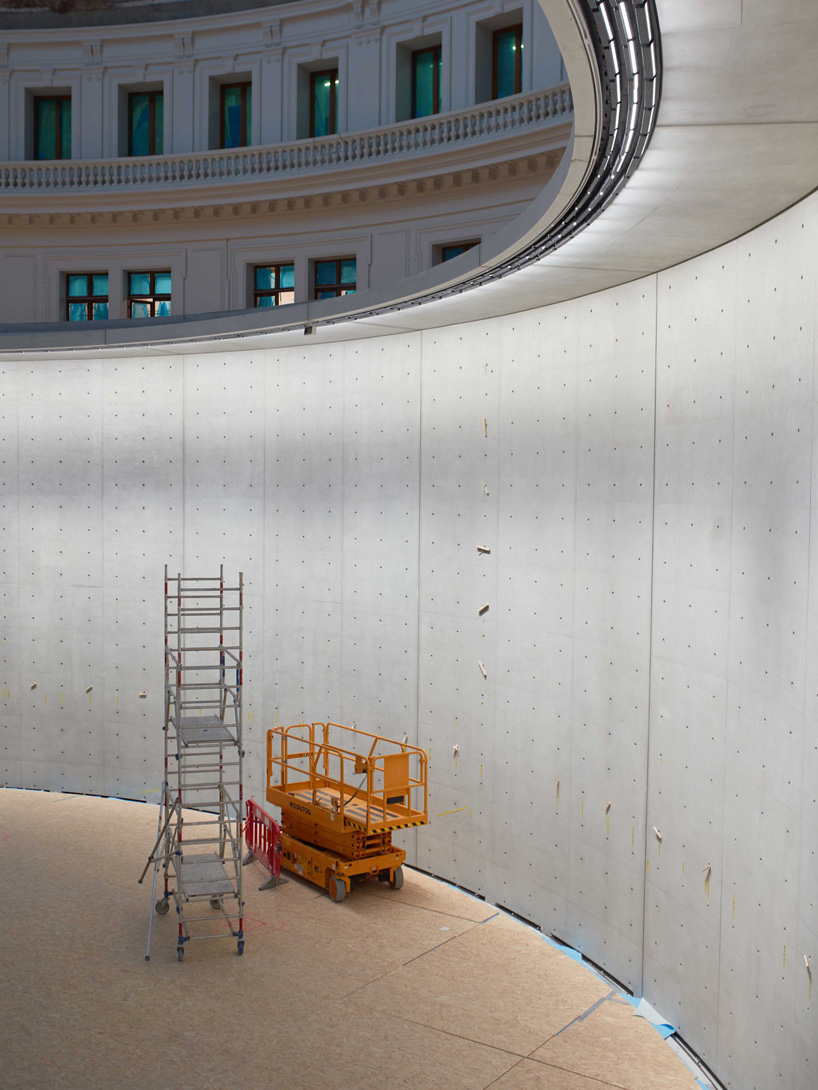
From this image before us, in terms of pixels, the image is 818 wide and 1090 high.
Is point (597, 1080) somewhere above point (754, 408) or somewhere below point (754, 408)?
below

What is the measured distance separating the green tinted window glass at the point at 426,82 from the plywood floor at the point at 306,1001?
542 inches

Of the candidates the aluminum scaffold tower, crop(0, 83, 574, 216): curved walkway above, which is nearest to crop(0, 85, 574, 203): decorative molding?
crop(0, 83, 574, 216): curved walkway above

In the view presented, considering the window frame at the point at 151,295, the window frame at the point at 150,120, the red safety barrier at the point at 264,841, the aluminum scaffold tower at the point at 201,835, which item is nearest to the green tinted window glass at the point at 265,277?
the window frame at the point at 151,295

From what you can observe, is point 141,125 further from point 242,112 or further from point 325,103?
point 325,103

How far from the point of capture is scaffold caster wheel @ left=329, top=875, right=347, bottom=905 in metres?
10.6

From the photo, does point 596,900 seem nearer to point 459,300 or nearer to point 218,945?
point 218,945

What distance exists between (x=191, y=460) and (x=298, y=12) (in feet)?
32.9

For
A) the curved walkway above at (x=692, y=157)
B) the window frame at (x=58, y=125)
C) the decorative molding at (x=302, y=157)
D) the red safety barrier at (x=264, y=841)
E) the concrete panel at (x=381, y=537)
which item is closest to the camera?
the curved walkway above at (x=692, y=157)

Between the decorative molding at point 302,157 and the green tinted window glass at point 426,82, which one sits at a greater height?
the green tinted window glass at point 426,82

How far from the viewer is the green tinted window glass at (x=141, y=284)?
20.2 metres

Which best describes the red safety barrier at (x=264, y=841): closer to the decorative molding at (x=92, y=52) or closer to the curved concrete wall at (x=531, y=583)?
the curved concrete wall at (x=531, y=583)

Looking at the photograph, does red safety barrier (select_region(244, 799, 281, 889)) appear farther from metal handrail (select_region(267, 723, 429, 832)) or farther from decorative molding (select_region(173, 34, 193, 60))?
decorative molding (select_region(173, 34, 193, 60))

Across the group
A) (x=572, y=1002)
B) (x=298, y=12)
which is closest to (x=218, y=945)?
(x=572, y=1002)

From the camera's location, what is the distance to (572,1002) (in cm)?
850
